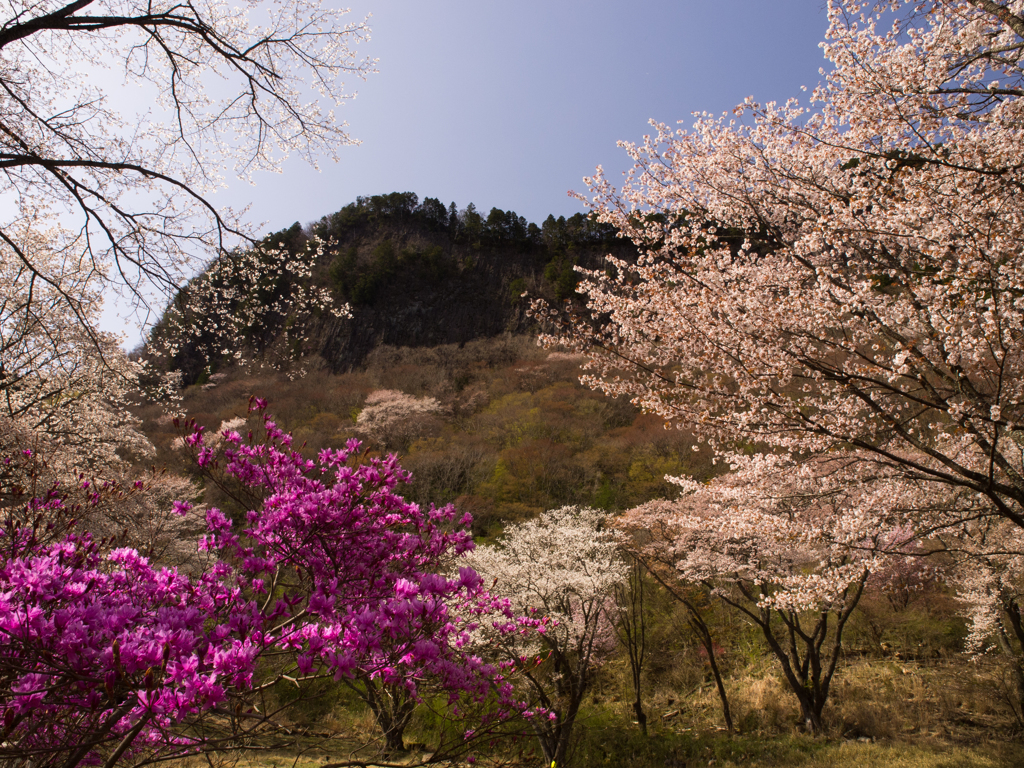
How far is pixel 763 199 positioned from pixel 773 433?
2.60m

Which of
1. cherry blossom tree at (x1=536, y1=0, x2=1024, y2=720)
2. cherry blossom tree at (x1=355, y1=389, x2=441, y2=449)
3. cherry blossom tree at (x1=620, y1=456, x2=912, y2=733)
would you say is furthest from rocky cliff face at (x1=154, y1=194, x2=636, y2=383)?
cherry blossom tree at (x1=536, y1=0, x2=1024, y2=720)

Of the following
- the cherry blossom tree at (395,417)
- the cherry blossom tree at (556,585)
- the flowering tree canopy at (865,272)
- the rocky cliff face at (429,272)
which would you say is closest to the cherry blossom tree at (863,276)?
the flowering tree canopy at (865,272)

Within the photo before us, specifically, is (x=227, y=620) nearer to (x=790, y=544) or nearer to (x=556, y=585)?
(x=790, y=544)

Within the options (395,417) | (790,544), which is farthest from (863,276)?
(395,417)

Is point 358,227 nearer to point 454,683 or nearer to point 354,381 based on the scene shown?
point 354,381

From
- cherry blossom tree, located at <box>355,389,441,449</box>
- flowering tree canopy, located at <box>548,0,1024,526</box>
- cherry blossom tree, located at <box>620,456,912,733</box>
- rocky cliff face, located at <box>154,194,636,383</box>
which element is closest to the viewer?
flowering tree canopy, located at <box>548,0,1024,526</box>

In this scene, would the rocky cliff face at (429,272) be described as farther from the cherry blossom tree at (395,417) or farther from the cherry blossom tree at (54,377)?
the cherry blossom tree at (54,377)

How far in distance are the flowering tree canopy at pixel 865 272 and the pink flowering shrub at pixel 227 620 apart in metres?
2.58

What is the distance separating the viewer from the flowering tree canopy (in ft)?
10.2

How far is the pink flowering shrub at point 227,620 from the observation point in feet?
4.96

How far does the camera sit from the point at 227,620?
2109 mm

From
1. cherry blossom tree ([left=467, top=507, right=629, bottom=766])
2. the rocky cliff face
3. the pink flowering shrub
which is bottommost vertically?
cherry blossom tree ([left=467, top=507, right=629, bottom=766])

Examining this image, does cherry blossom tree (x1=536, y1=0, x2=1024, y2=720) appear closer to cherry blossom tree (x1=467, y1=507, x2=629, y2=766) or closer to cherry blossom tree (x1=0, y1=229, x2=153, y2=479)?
cherry blossom tree (x1=467, y1=507, x2=629, y2=766)

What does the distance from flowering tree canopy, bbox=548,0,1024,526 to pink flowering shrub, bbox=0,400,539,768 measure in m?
2.58
